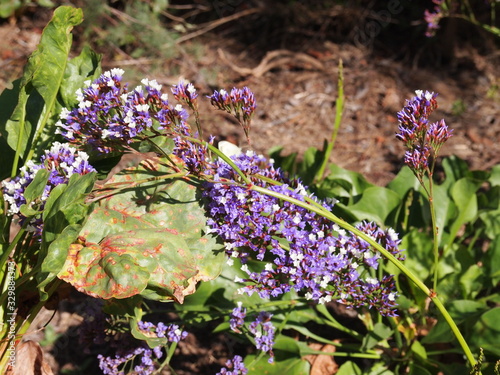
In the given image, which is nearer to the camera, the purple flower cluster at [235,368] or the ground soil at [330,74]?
the purple flower cluster at [235,368]

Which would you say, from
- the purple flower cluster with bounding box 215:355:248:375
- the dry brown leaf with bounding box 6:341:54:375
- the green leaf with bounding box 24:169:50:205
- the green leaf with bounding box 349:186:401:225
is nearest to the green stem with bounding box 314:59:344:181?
the green leaf with bounding box 349:186:401:225

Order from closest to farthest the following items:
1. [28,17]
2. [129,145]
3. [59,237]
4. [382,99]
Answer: [59,237]
[129,145]
[382,99]
[28,17]

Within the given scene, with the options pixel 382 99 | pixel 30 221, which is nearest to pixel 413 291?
pixel 30 221

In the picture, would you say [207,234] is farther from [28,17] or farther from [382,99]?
[28,17]

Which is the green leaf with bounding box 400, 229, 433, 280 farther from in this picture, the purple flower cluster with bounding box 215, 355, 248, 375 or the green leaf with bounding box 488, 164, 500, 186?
the purple flower cluster with bounding box 215, 355, 248, 375

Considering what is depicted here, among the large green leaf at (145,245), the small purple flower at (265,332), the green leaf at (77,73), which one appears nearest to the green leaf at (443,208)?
the small purple flower at (265,332)

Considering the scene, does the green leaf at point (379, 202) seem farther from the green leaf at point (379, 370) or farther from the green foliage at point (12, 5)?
the green foliage at point (12, 5)

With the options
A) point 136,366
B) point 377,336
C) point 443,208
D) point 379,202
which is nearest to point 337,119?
point 379,202
